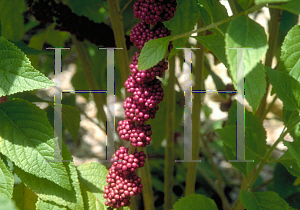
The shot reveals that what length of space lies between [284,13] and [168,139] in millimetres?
460

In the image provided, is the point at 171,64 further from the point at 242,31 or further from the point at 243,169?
the point at 242,31

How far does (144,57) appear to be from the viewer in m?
0.42

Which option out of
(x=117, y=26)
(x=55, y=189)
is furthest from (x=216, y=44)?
(x=55, y=189)

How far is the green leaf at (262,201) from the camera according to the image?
0.59 metres

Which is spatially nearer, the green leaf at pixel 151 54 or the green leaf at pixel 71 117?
Answer: the green leaf at pixel 151 54

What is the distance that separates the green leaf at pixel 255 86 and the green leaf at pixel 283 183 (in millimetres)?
526

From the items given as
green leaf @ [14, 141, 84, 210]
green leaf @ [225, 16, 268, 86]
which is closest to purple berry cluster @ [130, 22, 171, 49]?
green leaf @ [225, 16, 268, 86]

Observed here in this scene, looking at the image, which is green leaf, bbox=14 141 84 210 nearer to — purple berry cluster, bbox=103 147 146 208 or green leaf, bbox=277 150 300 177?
purple berry cluster, bbox=103 147 146 208

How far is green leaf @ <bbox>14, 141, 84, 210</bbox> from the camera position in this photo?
53cm

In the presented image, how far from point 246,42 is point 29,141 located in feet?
1.15

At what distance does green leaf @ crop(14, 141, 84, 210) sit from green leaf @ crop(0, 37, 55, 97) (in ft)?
0.54

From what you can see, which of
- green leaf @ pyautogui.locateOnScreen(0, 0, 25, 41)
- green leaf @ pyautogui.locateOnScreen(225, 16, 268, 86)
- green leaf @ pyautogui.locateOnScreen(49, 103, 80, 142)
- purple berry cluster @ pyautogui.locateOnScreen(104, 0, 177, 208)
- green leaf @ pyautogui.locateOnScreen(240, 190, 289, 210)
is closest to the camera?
green leaf @ pyautogui.locateOnScreen(225, 16, 268, 86)

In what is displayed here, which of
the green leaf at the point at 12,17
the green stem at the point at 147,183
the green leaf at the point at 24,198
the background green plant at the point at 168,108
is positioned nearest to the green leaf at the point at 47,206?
the background green plant at the point at 168,108

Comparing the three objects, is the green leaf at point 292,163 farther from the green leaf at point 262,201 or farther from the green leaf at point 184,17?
the green leaf at point 184,17
